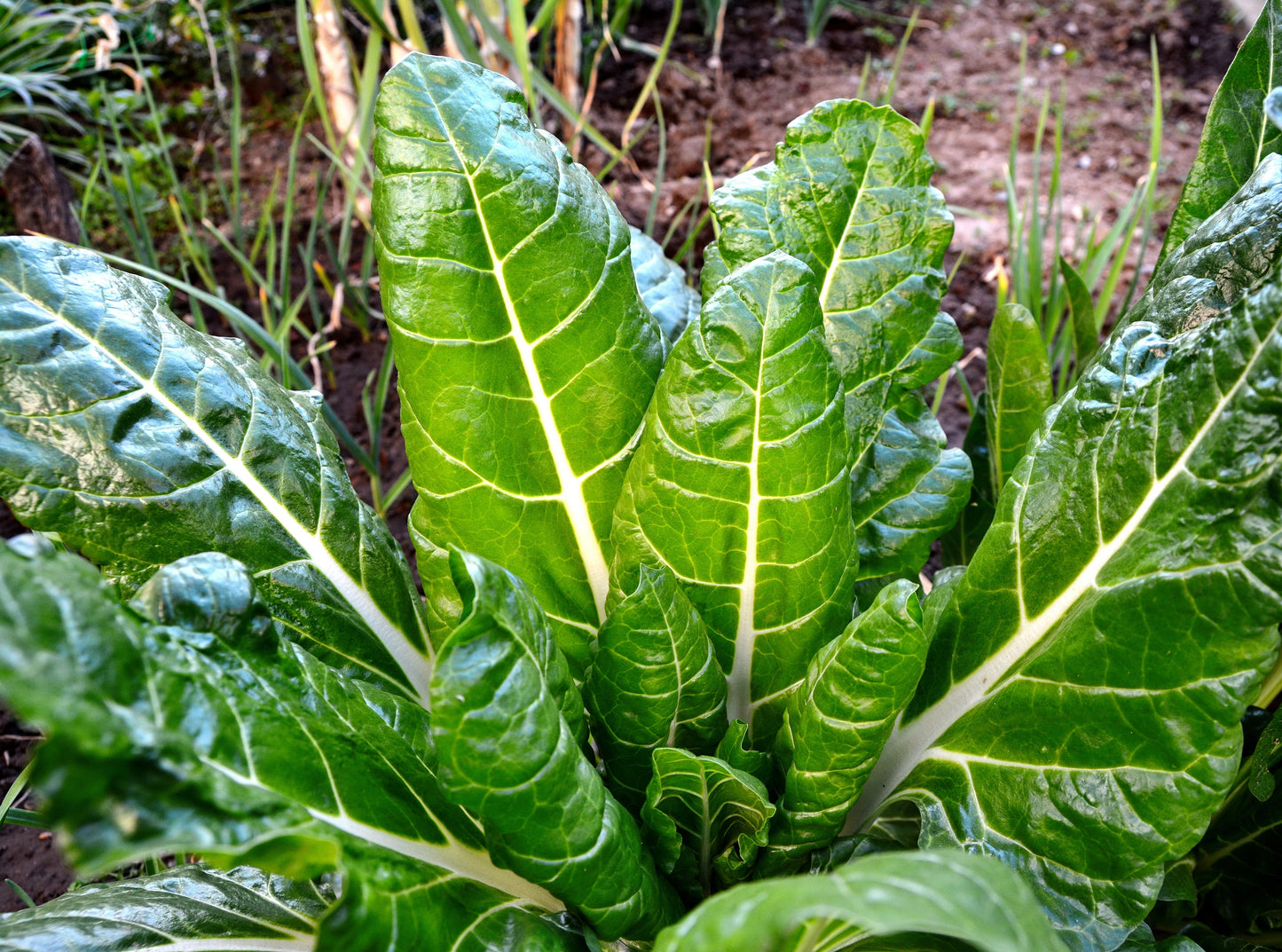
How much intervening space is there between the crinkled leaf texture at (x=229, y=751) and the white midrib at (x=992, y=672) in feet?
1.11

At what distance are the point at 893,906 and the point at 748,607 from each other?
440 millimetres

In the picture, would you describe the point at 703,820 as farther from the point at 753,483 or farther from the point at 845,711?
the point at 753,483

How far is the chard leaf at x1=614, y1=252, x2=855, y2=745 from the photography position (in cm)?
77

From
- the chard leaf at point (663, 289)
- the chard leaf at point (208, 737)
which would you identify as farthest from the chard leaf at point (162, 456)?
the chard leaf at point (663, 289)

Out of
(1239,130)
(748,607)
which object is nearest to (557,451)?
(748,607)

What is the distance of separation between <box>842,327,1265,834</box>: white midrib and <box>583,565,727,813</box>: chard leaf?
173mm

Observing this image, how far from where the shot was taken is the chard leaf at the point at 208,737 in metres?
0.47

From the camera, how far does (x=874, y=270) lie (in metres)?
0.99

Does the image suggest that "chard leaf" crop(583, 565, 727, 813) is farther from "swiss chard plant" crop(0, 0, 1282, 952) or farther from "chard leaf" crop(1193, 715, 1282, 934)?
"chard leaf" crop(1193, 715, 1282, 934)

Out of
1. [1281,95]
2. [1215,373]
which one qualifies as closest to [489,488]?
[1215,373]

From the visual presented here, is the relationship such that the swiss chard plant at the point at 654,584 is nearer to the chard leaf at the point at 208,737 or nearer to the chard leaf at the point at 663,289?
the chard leaf at the point at 208,737

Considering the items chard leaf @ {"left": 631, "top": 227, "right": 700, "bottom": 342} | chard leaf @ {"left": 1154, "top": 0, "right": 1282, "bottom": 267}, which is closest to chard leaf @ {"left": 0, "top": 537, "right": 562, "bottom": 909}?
chard leaf @ {"left": 631, "top": 227, "right": 700, "bottom": 342}

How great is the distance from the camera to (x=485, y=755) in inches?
24.3

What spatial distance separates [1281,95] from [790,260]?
1.19 ft
